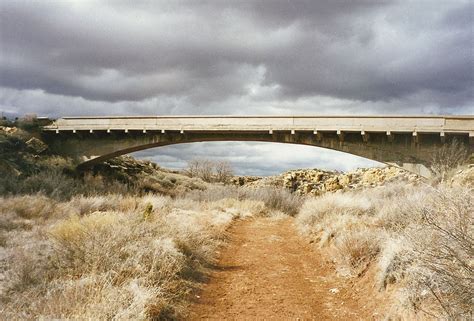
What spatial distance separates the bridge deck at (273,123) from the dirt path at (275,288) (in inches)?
469

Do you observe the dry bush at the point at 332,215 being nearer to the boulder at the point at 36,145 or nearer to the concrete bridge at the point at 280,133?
the concrete bridge at the point at 280,133

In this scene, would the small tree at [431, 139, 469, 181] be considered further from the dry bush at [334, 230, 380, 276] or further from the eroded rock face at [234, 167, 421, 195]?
the dry bush at [334, 230, 380, 276]

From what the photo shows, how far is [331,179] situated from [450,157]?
17865 millimetres

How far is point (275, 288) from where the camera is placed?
6.59m

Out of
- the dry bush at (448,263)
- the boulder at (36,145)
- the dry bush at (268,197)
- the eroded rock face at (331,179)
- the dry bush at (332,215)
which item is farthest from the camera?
the eroded rock face at (331,179)

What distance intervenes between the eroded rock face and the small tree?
8.99 metres

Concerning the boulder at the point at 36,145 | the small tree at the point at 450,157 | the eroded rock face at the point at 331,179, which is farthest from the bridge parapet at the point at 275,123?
the eroded rock face at the point at 331,179

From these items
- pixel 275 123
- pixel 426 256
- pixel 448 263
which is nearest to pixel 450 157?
pixel 275 123

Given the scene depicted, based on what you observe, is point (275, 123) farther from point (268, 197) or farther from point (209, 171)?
point (209, 171)

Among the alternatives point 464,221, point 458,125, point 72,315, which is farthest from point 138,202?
point 458,125

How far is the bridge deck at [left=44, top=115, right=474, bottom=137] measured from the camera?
18.5m

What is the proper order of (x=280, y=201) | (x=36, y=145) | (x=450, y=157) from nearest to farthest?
(x=450, y=157), (x=280, y=201), (x=36, y=145)

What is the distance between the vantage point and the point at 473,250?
3920 mm

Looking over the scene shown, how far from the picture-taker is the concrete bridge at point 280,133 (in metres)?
19.1
